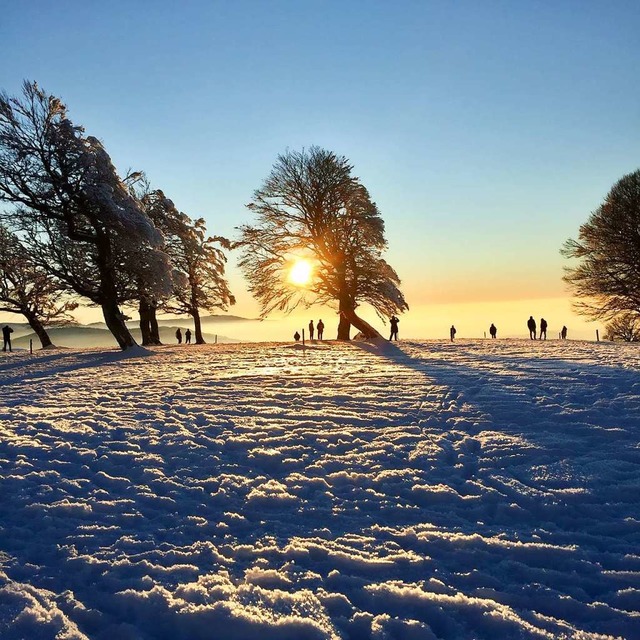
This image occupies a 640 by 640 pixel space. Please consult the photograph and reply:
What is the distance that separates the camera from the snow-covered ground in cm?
301

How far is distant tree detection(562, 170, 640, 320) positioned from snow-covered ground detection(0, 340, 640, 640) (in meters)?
24.2

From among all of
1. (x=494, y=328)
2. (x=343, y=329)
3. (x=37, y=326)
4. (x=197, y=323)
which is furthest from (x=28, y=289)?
(x=494, y=328)

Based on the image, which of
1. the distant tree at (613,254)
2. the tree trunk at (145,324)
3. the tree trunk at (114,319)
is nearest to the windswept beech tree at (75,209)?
the tree trunk at (114,319)

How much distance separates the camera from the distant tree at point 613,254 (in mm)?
28172

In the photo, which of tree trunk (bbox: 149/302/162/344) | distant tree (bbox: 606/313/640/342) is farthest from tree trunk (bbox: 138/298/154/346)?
distant tree (bbox: 606/313/640/342)

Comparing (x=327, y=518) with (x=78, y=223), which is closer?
(x=327, y=518)

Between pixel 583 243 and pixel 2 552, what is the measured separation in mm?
34641

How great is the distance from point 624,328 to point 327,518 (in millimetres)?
39090

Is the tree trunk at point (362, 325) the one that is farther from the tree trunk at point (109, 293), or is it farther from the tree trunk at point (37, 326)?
the tree trunk at point (37, 326)

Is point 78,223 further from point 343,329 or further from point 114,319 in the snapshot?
point 343,329

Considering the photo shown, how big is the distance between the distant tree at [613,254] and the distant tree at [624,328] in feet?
12.7

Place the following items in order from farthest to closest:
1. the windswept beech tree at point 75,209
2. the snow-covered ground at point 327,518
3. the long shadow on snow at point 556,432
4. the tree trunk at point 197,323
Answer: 1. the tree trunk at point 197,323
2. the windswept beech tree at point 75,209
3. the long shadow on snow at point 556,432
4. the snow-covered ground at point 327,518

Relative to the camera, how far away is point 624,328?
35094mm

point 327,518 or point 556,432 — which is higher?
point 556,432
